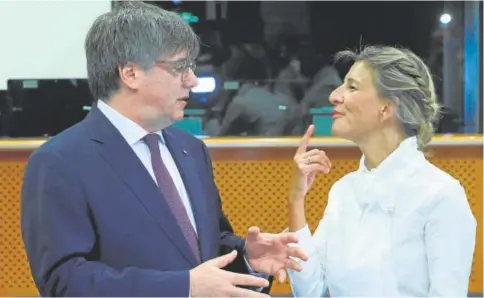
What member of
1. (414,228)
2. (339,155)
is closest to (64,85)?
(339,155)

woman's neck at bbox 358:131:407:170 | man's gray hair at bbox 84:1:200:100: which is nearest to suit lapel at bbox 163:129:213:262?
man's gray hair at bbox 84:1:200:100

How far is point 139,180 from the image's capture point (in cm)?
149

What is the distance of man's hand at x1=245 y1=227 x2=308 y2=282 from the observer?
1642mm

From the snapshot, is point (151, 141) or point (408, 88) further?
point (408, 88)

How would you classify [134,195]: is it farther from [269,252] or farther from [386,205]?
[386,205]

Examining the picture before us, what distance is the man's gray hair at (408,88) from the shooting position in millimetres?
2127

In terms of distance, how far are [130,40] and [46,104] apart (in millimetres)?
4160

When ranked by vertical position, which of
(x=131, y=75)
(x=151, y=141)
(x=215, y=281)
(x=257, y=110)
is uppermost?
(x=131, y=75)

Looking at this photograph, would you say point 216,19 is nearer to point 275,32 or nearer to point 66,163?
point 275,32

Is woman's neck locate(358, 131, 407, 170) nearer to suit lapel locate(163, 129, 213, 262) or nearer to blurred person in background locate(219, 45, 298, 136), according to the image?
suit lapel locate(163, 129, 213, 262)

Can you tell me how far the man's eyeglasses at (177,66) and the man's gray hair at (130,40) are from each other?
0.07 ft

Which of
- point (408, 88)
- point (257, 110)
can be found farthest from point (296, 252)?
point (257, 110)

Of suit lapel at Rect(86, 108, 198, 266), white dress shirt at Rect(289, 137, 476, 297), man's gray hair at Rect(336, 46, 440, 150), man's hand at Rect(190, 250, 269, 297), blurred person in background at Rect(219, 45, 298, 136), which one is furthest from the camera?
blurred person in background at Rect(219, 45, 298, 136)

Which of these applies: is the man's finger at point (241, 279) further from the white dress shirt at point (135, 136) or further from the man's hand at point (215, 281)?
the white dress shirt at point (135, 136)
